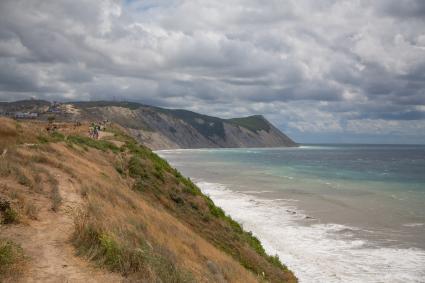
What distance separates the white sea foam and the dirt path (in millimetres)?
12807

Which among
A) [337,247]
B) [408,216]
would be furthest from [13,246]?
[408,216]

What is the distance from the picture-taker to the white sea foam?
62.8 ft

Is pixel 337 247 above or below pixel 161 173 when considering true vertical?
below

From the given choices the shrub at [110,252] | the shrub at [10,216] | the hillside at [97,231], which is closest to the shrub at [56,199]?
the hillside at [97,231]

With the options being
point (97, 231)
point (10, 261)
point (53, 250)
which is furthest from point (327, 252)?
point (10, 261)

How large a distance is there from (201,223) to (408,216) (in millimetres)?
20809

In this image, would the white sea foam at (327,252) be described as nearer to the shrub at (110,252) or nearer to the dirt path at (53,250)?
the dirt path at (53,250)

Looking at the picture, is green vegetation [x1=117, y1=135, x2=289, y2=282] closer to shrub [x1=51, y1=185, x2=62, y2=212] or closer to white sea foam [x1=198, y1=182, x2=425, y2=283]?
white sea foam [x1=198, y1=182, x2=425, y2=283]

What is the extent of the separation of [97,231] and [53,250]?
0.97m

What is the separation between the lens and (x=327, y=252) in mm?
22656

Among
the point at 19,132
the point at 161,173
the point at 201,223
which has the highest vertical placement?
the point at 19,132

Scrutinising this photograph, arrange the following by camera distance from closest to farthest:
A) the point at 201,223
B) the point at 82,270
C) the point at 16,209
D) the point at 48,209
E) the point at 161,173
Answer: the point at 82,270, the point at 16,209, the point at 48,209, the point at 201,223, the point at 161,173

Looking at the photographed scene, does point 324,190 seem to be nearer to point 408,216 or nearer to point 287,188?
point 287,188

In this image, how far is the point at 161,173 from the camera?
26.1 meters
